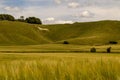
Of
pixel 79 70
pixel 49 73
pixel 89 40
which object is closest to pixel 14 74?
pixel 49 73

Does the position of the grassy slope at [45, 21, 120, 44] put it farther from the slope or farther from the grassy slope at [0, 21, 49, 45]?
the grassy slope at [0, 21, 49, 45]

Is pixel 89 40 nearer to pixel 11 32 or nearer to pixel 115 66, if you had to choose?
pixel 11 32

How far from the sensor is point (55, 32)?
18450 centimetres

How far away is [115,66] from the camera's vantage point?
749cm

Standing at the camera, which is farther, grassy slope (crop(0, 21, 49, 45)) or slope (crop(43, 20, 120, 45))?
slope (crop(43, 20, 120, 45))

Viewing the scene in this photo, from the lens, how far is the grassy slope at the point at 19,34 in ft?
501

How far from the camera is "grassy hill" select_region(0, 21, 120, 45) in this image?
153 meters

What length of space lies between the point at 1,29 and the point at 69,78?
157 metres

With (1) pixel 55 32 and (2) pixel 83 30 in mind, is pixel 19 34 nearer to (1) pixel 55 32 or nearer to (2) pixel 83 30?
(1) pixel 55 32

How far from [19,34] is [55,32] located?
27.6 metres

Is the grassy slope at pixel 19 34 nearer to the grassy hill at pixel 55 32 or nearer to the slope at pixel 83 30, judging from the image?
the grassy hill at pixel 55 32

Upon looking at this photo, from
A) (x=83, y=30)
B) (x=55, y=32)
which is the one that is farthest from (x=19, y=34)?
(x=83, y=30)

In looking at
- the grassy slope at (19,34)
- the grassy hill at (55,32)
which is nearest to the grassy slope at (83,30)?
the grassy hill at (55,32)

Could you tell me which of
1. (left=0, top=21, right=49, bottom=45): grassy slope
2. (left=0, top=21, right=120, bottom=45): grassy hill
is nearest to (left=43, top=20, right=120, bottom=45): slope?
(left=0, top=21, right=120, bottom=45): grassy hill
